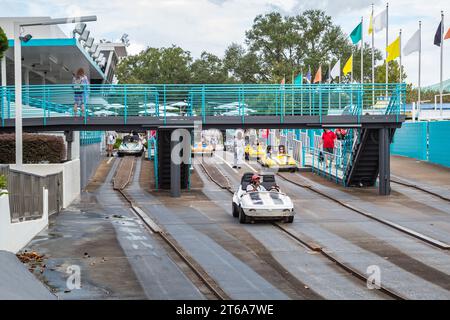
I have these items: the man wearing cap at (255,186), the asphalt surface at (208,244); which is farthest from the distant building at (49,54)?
the man wearing cap at (255,186)

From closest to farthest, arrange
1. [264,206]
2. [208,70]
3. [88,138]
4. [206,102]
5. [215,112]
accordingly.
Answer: [264,206] → [206,102] → [215,112] → [88,138] → [208,70]

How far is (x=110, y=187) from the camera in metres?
38.2

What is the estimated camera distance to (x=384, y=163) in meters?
33.8

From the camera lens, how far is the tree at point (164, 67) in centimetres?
11562

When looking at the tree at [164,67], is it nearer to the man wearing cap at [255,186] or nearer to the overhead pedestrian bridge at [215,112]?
the overhead pedestrian bridge at [215,112]

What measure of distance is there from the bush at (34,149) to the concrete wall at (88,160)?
727 cm

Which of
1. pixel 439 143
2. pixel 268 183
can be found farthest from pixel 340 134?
pixel 268 183

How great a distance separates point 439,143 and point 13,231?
30.5m

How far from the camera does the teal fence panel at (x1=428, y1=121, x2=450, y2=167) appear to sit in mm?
42719

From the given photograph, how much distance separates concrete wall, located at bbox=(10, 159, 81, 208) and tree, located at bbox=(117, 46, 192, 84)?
268ft

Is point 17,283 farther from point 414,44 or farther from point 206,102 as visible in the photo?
point 414,44

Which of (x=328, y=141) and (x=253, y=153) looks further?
(x=253, y=153)

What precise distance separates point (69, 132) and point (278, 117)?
9126mm
